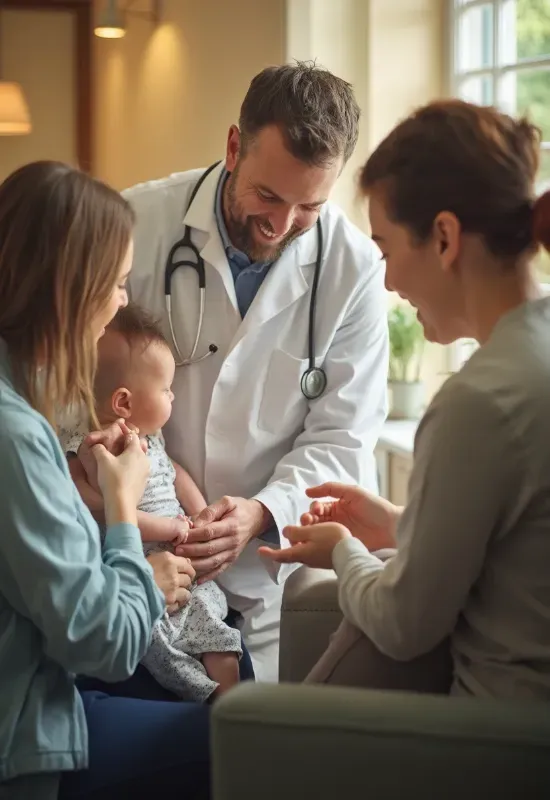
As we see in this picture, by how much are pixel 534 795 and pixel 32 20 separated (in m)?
6.23

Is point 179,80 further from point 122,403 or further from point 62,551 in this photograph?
point 62,551

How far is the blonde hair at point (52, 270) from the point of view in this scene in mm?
1347

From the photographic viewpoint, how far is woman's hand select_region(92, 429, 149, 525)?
149 cm

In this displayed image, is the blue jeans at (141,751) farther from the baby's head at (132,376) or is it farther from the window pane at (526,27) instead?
the window pane at (526,27)

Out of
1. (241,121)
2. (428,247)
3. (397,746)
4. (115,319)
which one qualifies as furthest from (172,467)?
(397,746)

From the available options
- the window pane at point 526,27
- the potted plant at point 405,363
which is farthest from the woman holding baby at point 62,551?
the window pane at point 526,27

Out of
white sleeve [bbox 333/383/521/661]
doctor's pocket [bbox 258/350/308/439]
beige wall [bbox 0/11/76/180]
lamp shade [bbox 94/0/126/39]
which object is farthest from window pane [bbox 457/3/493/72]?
beige wall [bbox 0/11/76/180]

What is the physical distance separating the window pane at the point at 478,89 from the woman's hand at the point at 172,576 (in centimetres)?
235

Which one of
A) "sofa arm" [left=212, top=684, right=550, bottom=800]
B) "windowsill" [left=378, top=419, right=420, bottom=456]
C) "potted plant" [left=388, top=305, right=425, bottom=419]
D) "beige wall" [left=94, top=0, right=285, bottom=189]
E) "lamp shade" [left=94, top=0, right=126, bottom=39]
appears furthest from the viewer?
"lamp shade" [left=94, top=0, right=126, bottom=39]

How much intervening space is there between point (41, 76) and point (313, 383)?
16.5 feet

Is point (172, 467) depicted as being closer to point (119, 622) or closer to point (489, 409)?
point (119, 622)

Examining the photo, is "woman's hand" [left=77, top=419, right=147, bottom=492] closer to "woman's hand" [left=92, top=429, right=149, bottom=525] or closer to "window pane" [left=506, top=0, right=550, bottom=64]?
"woman's hand" [left=92, top=429, right=149, bottom=525]

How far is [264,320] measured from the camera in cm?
205

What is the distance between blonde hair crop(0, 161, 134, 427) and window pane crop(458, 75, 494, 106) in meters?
2.43
